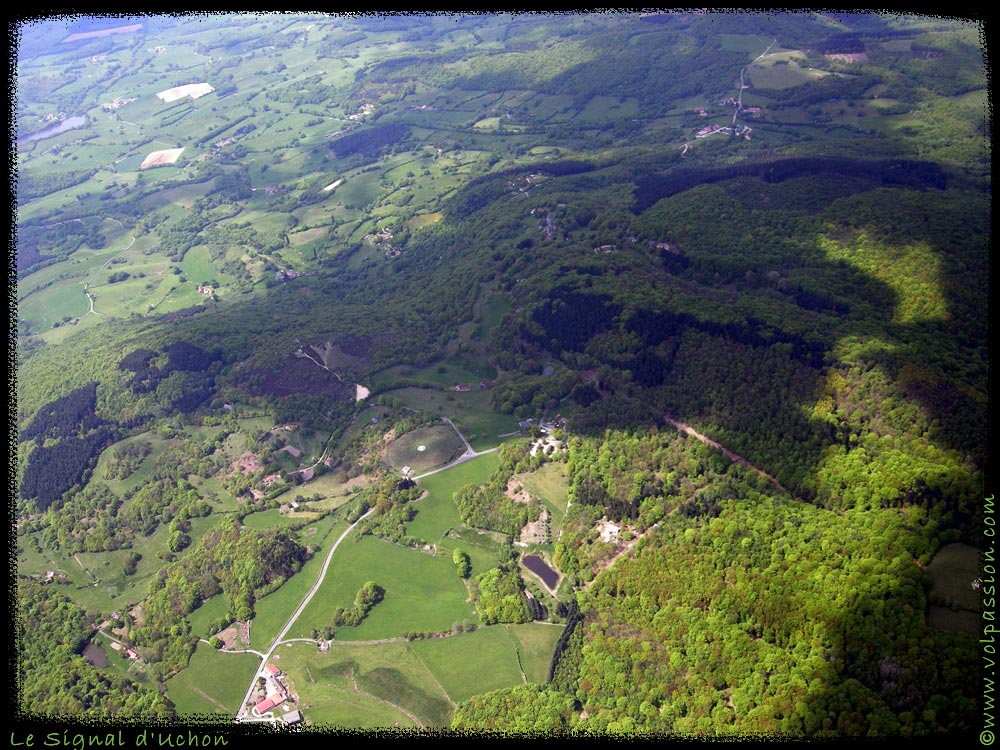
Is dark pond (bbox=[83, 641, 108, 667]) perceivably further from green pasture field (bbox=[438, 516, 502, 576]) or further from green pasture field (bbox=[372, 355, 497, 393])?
green pasture field (bbox=[372, 355, 497, 393])

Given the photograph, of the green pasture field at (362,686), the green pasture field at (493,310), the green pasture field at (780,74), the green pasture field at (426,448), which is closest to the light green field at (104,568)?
the green pasture field at (426,448)

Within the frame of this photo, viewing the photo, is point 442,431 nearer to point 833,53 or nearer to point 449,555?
point 449,555

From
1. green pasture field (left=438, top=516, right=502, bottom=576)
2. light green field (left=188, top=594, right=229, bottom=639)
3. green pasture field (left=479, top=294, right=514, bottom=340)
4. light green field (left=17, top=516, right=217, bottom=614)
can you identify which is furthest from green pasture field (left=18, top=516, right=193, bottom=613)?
green pasture field (left=479, top=294, right=514, bottom=340)

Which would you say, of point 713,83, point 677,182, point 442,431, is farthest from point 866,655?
point 713,83

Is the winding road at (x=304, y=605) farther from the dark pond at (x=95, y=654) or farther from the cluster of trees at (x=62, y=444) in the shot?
the cluster of trees at (x=62, y=444)

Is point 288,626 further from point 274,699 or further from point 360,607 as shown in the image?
point 274,699

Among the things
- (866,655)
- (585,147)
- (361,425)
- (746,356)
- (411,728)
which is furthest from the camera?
(585,147)

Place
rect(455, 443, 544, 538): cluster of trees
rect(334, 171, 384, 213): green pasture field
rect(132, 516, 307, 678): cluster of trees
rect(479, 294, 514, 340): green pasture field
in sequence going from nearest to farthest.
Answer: rect(132, 516, 307, 678): cluster of trees
rect(455, 443, 544, 538): cluster of trees
rect(479, 294, 514, 340): green pasture field
rect(334, 171, 384, 213): green pasture field
